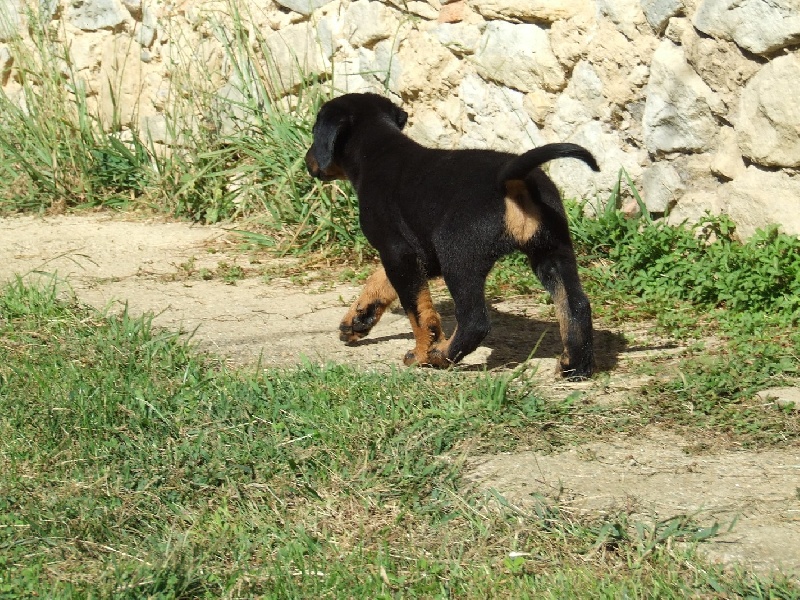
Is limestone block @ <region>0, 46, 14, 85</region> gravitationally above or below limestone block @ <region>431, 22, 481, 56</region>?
below

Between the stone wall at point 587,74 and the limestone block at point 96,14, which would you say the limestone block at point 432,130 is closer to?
the stone wall at point 587,74

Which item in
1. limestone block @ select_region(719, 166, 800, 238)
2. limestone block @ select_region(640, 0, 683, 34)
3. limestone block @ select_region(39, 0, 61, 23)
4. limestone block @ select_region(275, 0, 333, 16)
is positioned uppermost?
limestone block @ select_region(640, 0, 683, 34)

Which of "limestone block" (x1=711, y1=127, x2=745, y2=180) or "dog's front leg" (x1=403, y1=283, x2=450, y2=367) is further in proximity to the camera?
"limestone block" (x1=711, y1=127, x2=745, y2=180)

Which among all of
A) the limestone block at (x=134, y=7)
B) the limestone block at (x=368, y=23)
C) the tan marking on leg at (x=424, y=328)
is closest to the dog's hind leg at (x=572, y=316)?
the tan marking on leg at (x=424, y=328)

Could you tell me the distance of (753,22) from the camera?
5723mm

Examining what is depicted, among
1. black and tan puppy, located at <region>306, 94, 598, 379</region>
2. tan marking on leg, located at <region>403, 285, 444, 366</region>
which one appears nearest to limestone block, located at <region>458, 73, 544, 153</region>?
black and tan puppy, located at <region>306, 94, 598, 379</region>

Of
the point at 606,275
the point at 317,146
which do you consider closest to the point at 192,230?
the point at 317,146

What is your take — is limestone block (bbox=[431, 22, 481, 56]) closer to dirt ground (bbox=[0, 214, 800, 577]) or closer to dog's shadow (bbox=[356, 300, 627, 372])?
dirt ground (bbox=[0, 214, 800, 577])

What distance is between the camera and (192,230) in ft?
26.1

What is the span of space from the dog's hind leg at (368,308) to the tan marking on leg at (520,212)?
3.44 ft

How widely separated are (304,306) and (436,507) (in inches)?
111

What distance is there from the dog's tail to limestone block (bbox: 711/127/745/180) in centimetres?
197

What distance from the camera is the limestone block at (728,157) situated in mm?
6016

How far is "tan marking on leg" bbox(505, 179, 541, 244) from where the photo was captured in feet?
15.0
